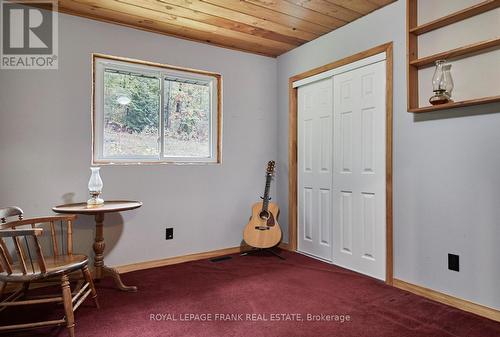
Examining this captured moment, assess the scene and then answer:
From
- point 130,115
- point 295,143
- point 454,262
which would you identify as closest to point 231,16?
point 130,115

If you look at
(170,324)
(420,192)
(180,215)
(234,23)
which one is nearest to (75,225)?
(180,215)

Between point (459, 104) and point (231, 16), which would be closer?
point (459, 104)

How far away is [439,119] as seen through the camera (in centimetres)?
231

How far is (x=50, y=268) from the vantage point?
6.12ft

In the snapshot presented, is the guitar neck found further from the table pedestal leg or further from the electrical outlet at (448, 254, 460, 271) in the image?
the electrical outlet at (448, 254, 460, 271)

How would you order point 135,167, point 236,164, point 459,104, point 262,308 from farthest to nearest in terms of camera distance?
point 236,164
point 135,167
point 262,308
point 459,104

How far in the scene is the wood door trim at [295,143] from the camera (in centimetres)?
261

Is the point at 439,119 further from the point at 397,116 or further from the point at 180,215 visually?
the point at 180,215

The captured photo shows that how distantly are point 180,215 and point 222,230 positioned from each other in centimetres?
52

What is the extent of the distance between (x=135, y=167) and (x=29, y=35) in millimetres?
1353

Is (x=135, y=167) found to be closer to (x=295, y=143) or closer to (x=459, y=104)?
(x=295, y=143)

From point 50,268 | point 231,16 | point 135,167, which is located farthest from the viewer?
point 135,167

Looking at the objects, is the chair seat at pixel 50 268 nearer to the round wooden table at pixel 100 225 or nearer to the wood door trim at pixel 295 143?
the round wooden table at pixel 100 225

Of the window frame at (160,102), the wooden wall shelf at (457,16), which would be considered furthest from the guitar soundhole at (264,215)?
the wooden wall shelf at (457,16)
